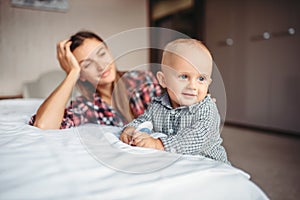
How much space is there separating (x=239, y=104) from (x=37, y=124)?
3259 mm

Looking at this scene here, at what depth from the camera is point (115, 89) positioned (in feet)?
4.32

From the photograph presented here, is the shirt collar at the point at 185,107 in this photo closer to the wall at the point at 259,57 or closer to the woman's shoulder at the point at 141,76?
the woman's shoulder at the point at 141,76

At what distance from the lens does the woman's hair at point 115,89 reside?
4.00 ft

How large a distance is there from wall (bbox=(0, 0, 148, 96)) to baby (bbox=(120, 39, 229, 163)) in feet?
3.66

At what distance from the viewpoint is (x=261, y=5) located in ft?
10.8

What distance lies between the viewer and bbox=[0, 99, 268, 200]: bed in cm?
46

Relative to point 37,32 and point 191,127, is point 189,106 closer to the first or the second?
point 191,127

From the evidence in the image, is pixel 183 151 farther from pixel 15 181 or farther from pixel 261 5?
pixel 261 5

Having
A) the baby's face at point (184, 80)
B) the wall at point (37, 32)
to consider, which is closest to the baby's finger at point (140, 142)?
the baby's face at point (184, 80)

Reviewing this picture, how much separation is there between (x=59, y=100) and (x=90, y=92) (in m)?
0.34

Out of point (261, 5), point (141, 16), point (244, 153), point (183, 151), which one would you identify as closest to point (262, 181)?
point (244, 153)

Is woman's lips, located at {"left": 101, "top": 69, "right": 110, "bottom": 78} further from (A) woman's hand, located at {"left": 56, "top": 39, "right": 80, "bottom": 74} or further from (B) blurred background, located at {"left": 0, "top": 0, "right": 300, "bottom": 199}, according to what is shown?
(B) blurred background, located at {"left": 0, "top": 0, "right": 300, "bottom": 199}

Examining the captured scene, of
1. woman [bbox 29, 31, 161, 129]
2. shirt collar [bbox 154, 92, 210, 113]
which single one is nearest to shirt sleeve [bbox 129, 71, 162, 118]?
woman [bbox 29, 31, 161, 129]

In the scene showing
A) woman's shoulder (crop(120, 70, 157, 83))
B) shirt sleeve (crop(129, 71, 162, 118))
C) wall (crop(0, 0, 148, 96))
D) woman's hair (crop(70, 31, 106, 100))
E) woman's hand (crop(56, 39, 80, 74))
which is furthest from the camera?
wall (crop(0, 0, 148, 96))
